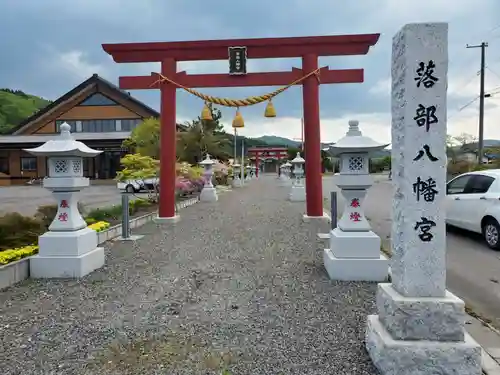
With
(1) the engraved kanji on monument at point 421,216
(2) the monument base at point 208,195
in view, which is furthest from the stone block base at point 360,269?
(2) the monument base at point 208,195

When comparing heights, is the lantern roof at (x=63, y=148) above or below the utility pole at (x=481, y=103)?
below

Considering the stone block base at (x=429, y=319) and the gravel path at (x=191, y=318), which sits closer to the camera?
the stone block base at (x=429, y=319)

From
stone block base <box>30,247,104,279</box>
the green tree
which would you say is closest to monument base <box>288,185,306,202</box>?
the green tree

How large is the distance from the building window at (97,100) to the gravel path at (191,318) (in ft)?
104

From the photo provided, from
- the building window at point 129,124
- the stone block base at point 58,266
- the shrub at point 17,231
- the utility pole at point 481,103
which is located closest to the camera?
the stone block base at point 58,266

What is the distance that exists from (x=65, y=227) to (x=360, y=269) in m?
3.94

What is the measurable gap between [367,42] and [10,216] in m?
8.66

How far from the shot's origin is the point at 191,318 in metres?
3.75

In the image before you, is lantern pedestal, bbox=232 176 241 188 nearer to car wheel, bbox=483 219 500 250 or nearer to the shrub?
the shrub

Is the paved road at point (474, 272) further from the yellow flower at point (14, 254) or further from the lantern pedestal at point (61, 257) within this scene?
the yellow flower at point (14, 254)

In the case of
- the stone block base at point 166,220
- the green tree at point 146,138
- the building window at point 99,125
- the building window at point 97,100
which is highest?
the building window at point 97,100

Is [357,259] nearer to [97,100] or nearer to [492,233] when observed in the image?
[492,233]

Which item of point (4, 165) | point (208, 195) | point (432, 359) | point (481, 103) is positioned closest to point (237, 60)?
point (208, 195)

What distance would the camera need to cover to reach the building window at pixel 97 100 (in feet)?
115
